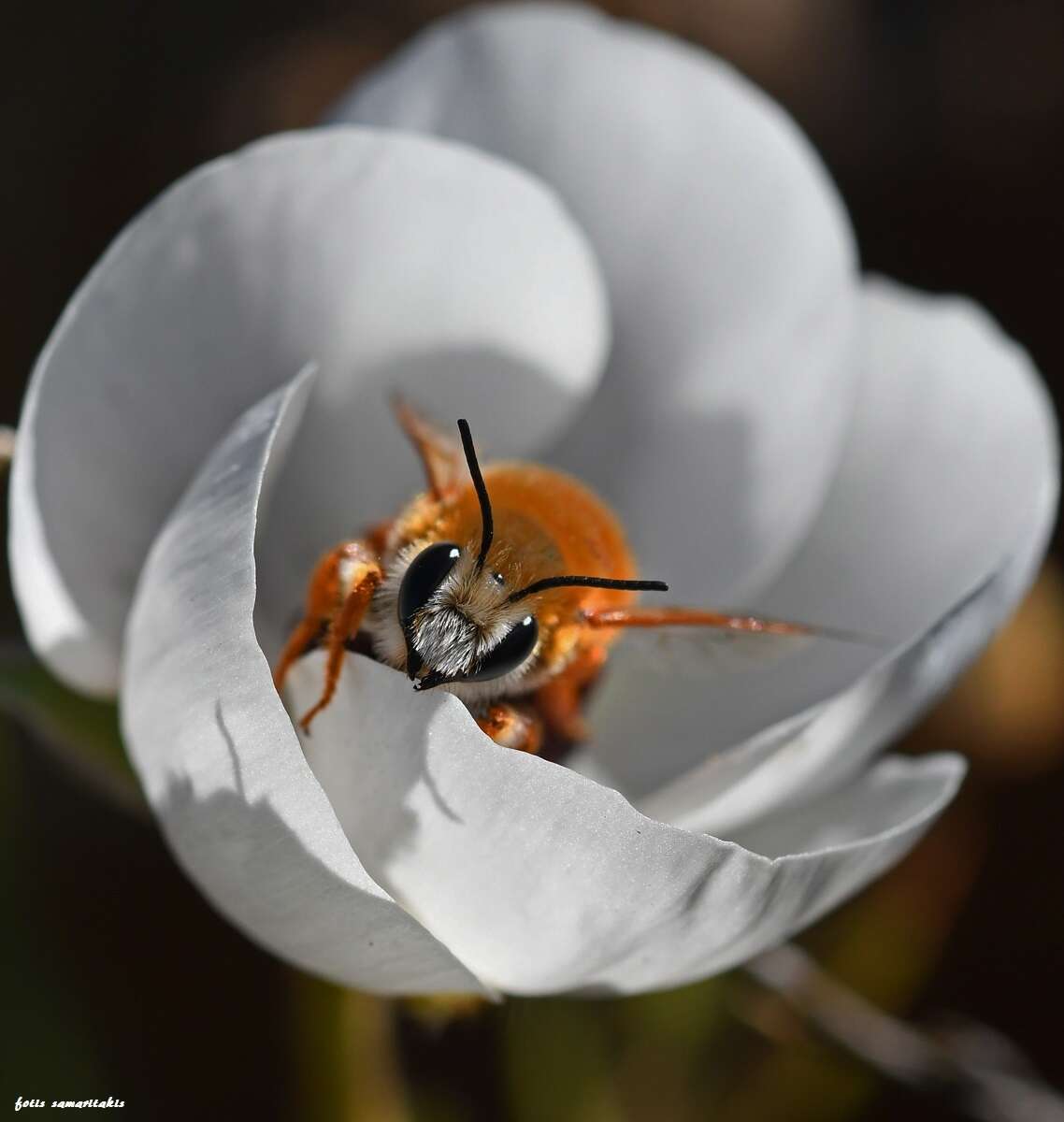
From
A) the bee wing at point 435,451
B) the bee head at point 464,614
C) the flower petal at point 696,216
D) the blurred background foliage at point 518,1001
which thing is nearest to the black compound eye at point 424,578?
the bee head at point 464,614

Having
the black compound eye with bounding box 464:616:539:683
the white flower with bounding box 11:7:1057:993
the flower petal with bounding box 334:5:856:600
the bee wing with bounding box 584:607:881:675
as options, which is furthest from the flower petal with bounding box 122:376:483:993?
the flower petal with bounding box 334:5:856:600

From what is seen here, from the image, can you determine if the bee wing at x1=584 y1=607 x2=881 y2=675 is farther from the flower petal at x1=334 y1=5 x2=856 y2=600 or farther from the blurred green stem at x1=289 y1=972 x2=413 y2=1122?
the blurred green stem at x1=289 y1=972 x2=413 y2=1122

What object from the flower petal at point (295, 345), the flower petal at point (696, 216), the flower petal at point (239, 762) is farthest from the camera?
the flower petal at point (696, 216)

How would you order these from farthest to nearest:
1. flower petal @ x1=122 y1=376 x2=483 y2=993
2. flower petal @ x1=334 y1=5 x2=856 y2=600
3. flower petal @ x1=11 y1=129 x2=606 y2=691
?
flower petal @ x1=334 y1=5 x2=856 y2=600, flower petal @ x1=11 y1=129 x2=606 y2=691, flower petal @ x1=122 y1=376 x2=483 y2=993

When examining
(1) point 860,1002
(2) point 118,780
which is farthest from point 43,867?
(1) point 860,1002

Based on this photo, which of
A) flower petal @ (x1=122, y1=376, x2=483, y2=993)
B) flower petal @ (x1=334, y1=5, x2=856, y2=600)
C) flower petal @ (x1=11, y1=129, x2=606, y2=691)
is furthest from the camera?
flower petal @ (x1=334, y1=5, x2=856, y2=600)

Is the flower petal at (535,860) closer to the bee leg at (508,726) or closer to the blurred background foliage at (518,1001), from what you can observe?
the bee leg at (508,726)
